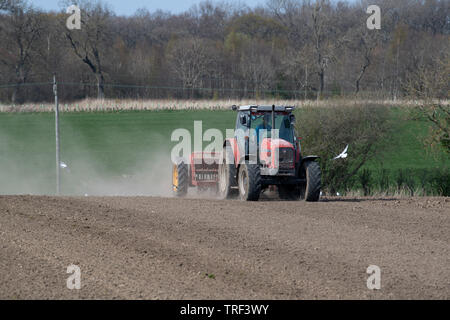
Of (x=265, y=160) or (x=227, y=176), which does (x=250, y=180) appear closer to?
(x=265, y=160)

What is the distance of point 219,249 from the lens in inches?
365

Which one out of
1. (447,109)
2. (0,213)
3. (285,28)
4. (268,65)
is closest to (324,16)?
(268,65)

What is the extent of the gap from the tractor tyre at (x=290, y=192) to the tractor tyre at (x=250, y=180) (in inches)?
65.8

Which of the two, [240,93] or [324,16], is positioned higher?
[324,16]

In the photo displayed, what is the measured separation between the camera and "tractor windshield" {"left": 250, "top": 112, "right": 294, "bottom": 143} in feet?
48.5

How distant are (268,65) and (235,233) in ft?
145

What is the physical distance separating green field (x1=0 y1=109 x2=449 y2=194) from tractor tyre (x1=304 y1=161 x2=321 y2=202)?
11.3 metres

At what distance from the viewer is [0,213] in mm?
11953

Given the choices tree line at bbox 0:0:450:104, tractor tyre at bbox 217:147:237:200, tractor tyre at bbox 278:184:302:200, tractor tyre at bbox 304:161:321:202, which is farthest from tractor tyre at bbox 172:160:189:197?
tree line at bbox 0:0:450:104

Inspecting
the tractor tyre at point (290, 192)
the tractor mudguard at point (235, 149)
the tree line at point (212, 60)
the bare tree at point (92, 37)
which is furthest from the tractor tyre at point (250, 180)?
the bare tree at point (92, 37)

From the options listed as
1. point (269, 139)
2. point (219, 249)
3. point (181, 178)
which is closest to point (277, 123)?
point (269, 139)

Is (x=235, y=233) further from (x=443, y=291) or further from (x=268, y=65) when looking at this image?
(x=268, y=65)

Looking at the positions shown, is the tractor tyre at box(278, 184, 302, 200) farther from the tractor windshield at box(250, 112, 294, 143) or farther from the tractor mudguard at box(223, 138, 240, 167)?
the tractor mudguard at box(223, 138, 240, 167)

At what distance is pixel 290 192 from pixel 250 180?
2241 millimetres
